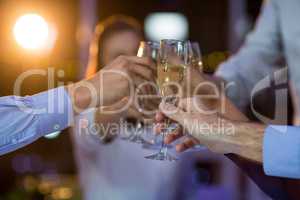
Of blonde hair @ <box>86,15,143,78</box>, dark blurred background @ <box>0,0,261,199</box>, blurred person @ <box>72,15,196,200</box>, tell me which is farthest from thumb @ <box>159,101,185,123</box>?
dark blurred background @ <box>0,0,261,199</box>

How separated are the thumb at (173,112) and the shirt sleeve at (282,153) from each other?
24 cm

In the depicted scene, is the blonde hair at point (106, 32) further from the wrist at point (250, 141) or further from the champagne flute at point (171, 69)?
the wrist at point (250, 141)

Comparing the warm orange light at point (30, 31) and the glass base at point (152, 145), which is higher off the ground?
the warm orange light at point (30, 31)

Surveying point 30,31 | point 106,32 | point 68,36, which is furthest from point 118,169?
point 68,36

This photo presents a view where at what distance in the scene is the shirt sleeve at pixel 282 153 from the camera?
49.6 inches

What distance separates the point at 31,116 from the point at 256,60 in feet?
3.78

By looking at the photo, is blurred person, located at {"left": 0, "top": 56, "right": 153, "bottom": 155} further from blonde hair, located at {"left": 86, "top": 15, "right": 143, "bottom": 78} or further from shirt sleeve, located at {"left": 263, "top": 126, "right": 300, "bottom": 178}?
blonde hair, located at {"left": 86, "top": 15, "right": 143, "bottom": 78}

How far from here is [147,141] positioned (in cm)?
180

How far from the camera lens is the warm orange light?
492 centimetres

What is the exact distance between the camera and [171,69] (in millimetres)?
1534

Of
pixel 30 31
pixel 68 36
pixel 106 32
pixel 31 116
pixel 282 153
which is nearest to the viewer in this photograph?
pixel 282 153

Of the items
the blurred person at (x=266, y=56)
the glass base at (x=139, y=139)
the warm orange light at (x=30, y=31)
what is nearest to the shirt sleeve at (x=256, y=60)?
the blurred person at (x=266, y=56)

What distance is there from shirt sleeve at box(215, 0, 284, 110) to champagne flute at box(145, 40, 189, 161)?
0.61 metres

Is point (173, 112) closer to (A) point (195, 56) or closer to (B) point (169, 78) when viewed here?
(B) point (169, 78)
